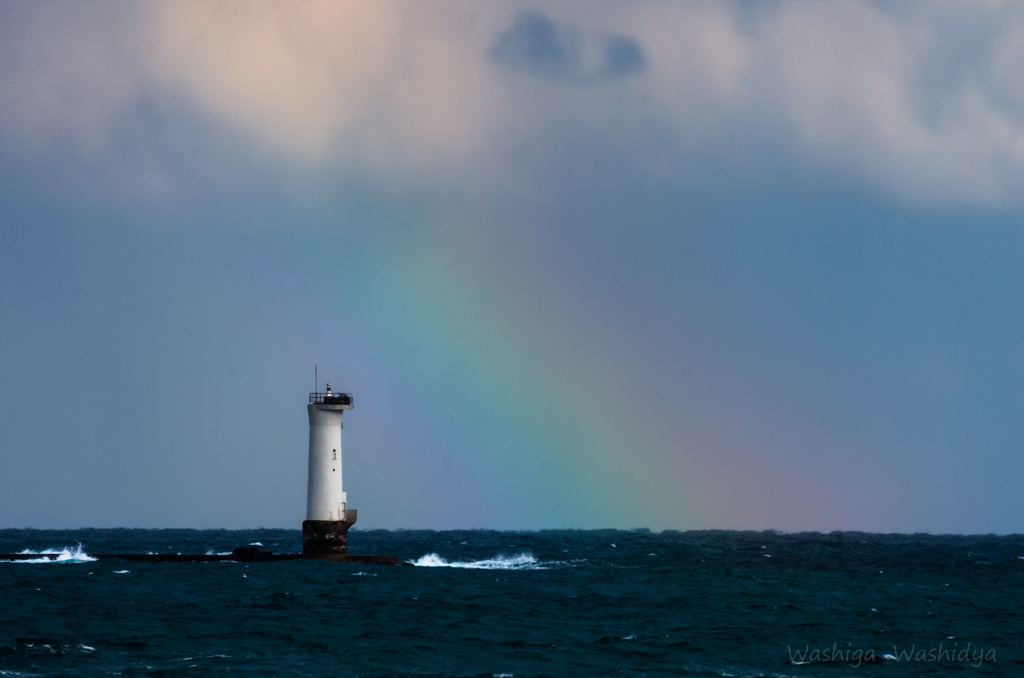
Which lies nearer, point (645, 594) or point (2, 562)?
point (645, 594)

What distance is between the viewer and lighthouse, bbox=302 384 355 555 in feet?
191

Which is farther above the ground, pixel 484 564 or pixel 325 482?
pixel 325 482

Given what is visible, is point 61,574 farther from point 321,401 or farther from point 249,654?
point 249,654

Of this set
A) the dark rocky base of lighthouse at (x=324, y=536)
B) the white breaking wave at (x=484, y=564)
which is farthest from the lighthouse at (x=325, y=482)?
the white breaking wave at (x=484, y=564)

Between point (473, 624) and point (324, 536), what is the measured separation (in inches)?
667

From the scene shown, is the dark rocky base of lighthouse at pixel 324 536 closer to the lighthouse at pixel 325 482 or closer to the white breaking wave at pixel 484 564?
the lighthouse at pixel 325 482

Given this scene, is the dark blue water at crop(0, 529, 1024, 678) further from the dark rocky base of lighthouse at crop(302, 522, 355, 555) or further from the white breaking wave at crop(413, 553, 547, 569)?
the white breaking wave at crop(413, 553, 547, 569)

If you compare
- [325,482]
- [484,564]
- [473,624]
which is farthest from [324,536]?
[484,564]

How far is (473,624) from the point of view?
43.3 metres

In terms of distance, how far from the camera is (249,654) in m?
36.3

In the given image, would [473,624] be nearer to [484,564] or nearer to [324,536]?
[324,536]

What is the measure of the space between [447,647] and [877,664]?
46.3 ft

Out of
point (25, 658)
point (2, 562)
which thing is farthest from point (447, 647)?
point (2, 562)

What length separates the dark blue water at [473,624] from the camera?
35562 millimetres
